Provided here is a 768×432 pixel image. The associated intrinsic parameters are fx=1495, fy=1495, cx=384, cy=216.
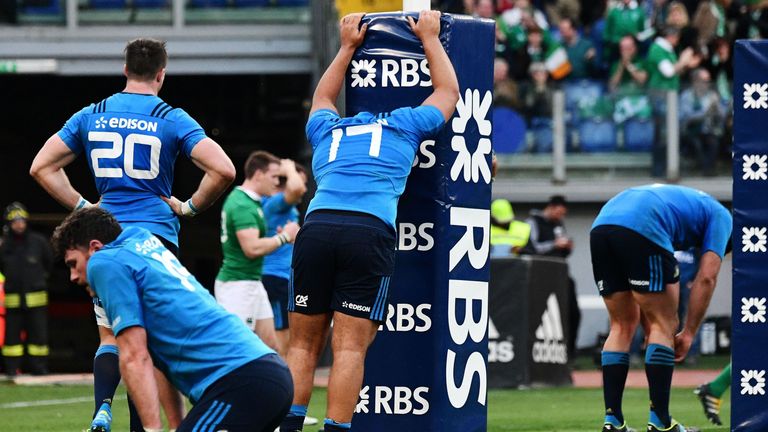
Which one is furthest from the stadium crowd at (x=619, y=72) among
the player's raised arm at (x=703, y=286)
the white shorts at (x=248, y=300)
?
the player's raised arm at (x=703, y=286)

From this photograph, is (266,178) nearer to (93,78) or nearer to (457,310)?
(457,310)

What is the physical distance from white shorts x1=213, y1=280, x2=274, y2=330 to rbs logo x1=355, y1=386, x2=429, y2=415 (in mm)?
4579

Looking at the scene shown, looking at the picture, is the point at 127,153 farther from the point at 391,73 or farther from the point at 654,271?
the point at 654,271

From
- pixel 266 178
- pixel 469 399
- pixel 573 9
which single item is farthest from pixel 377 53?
pixel 573 9

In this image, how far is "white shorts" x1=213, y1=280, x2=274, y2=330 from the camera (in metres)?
12.4

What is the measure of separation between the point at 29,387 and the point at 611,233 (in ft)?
29.7

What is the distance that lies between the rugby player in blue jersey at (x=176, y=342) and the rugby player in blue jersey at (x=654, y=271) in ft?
13.1

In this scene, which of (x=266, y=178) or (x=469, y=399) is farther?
(x=266, y=178)

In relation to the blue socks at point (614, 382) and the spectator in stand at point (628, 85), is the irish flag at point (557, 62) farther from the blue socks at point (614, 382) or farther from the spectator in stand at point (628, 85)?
the blue socks at point (614, 382)

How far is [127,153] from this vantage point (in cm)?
814

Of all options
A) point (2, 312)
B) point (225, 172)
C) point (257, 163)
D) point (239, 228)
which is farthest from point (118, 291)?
point (2, 312)

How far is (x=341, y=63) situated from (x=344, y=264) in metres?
1.28

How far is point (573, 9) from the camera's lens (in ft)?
76.6

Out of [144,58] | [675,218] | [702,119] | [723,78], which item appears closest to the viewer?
[144,58]
